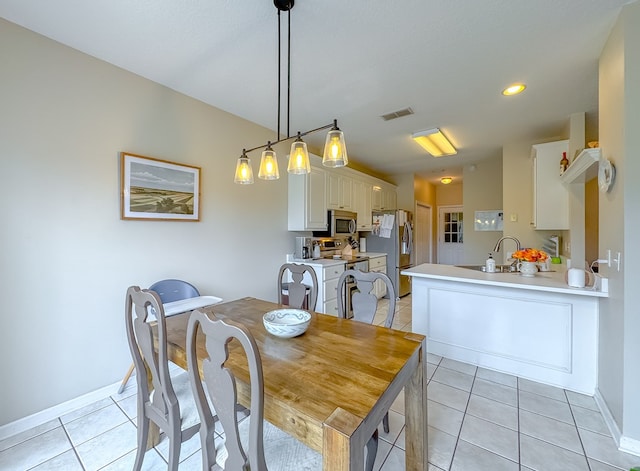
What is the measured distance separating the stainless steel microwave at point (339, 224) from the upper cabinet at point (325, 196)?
98mm

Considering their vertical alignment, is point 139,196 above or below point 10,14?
below

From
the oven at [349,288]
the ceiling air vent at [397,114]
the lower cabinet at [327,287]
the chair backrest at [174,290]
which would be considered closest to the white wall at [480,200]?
the oven at [349,288]

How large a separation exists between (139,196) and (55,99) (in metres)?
0.82

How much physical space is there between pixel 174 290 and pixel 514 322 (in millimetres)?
3089

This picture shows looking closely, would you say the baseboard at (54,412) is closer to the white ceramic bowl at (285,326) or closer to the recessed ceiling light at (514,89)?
the white ceramic bowl at (285,326)

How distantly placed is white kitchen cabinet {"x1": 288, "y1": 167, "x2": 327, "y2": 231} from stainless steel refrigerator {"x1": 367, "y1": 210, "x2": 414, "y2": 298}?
69.5 inches

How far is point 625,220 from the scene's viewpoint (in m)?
1.56

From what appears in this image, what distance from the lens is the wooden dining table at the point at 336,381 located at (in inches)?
32.7

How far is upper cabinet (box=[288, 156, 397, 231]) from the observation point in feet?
12.1

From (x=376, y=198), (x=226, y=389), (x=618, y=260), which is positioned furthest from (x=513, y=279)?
(x=376, y=198)

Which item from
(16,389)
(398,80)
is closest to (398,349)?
(398,80)

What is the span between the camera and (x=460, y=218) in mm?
7242

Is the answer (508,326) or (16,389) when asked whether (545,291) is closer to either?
(508,326)

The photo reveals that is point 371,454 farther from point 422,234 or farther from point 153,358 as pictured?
point 422,234
